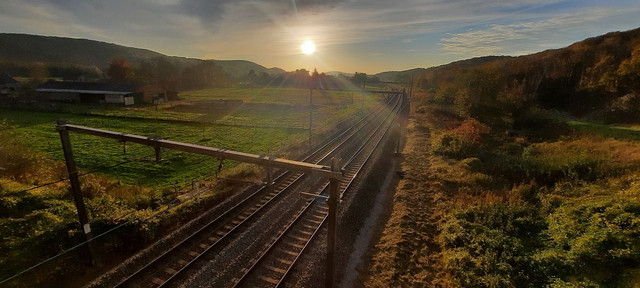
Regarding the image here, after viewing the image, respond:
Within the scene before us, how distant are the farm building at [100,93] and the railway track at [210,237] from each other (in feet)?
205

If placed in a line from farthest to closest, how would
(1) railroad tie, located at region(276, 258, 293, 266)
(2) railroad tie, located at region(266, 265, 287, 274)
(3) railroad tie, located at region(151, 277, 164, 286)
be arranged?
1. (1) railroad tie, located at region(276, 258, 293, 266)
2. (2) railroad tie, located at region(266, 265, 287, 274)
3. (3) railroad tie, located at region(151, 277, 164, 286)

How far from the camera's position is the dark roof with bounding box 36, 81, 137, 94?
61422 millimetres

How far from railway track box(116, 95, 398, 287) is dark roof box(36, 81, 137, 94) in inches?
2516

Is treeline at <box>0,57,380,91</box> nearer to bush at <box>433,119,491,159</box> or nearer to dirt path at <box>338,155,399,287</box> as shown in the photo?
bush at <box>433,119,491,159</box>

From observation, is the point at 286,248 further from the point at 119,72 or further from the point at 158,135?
the point at 119,72

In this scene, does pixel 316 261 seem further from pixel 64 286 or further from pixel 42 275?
pixel 42 275

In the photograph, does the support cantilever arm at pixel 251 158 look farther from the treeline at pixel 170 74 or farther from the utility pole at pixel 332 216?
the treeline at pixel 170 74

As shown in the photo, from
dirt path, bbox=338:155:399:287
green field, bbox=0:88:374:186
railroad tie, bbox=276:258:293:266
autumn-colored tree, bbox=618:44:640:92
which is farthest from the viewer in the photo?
autumn-colored tree, bbox=618:44:640:92

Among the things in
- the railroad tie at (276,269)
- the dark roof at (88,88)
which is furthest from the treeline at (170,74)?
the railroad tie at (276,269)

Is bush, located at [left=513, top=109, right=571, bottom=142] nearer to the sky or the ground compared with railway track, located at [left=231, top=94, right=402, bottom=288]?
nearer to the sky

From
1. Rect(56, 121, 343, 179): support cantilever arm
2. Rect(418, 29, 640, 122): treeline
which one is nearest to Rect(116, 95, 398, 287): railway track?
Rect(56, 121, 343, 179): support cantilever arm

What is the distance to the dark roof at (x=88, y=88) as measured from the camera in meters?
61.4

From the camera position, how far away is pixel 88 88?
63.8m

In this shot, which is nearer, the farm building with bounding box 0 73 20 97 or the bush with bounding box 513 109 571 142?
the bush with bounding box 513 109 571 142
